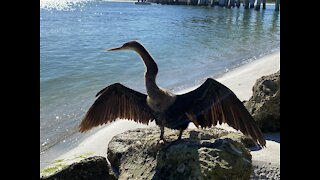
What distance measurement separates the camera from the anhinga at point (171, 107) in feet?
11.8

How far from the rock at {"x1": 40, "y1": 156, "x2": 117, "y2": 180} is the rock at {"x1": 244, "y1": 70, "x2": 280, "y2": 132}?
2.68m

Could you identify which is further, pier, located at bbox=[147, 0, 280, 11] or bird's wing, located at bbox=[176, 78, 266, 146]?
pier, located at bbox=[147, 0, 280, 11]

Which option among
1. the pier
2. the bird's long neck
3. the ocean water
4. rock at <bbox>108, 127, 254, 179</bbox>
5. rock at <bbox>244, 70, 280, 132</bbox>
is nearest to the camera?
rock at <bbox>108, 127, 254, 179</bbox>

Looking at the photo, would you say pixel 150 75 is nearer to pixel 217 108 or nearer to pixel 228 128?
pixel 217 108

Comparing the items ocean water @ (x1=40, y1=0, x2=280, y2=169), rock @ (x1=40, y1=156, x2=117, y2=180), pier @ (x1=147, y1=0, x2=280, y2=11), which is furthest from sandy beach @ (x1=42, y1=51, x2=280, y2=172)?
pier @ (x1=147, y1=0, x2=280, y2=11)

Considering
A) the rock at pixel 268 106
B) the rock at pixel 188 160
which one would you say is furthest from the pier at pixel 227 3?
the rock at pixel 188 160

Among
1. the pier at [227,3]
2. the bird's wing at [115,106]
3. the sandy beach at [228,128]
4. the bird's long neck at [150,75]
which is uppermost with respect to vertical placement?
the pier at [227,3]

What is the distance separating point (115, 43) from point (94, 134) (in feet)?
44.2

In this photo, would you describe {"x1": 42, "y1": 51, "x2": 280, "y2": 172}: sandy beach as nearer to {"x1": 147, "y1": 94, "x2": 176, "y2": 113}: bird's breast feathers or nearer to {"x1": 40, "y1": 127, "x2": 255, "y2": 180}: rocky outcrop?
{"x1": 40, "y1": 127, "x2": 255, "y2": 180}: rocky outcrop

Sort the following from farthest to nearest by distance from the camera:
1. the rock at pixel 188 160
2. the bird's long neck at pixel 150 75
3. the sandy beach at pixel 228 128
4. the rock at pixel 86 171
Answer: the sandy beach at pixel 228 128 → the bird's long neck at pixel 150 75 → the rock at pixel 86 171 → the rock at pixel 188 160

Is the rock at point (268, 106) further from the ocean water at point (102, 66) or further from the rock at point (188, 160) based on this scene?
the ocean water at point (102, 66)

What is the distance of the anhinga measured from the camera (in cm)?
358
